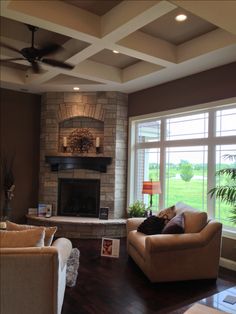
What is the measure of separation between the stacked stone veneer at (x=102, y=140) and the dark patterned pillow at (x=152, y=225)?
1.83m

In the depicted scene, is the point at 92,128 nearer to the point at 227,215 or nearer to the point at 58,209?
the point at 58,209

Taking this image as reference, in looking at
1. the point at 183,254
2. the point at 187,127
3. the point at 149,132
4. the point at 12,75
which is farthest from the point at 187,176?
the point at 12,75

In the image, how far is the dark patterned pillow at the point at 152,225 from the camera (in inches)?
167

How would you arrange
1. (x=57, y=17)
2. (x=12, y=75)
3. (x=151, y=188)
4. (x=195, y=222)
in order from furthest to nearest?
(x=12, y=75), (x=151, y=188), (x=195, y=222), (x=57, y=17)

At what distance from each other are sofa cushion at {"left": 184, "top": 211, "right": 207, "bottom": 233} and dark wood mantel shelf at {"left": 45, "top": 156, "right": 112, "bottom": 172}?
8.45ft

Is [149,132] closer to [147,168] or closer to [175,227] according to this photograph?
[147,168]

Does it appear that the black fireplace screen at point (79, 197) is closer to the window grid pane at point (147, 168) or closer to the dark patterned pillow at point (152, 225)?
the window grid pane at point (147, 168)

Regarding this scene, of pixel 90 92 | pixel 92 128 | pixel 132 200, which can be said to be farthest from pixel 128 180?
pixel 90 92

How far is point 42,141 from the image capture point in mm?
6469

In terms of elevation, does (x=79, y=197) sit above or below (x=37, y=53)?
below

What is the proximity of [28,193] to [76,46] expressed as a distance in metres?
3.65

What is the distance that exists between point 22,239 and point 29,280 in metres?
0.33

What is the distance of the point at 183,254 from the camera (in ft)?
11.8

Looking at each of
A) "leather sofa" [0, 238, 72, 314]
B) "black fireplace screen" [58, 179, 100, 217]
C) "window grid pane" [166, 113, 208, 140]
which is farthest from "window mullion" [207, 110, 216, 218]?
"leather sofa" [0, 238, 72, 314]
